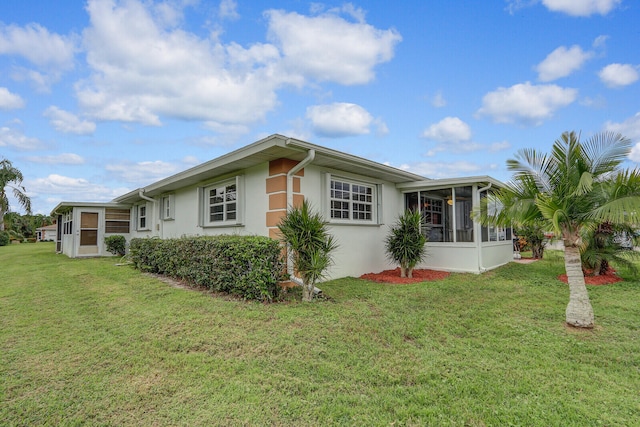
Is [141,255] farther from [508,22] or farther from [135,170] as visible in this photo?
[135,170]

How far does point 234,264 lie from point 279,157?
2495mm

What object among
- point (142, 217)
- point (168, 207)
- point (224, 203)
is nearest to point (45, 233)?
point (142, 217)

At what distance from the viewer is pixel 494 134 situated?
1097cm

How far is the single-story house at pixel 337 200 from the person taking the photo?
700cm

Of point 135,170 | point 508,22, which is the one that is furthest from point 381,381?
point 135,170

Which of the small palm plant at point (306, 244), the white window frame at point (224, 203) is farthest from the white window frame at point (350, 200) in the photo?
the white window frame at point (224, 203)

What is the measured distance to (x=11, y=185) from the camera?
2600cm

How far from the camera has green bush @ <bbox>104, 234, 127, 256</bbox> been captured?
15.0 meters

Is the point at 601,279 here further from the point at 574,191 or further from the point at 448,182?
the point at 574,191

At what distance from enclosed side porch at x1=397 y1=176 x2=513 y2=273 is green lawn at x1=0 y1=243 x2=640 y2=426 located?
300 centimetres

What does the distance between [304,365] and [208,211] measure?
7083 millimetres

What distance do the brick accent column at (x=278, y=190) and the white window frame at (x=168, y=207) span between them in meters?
5.93

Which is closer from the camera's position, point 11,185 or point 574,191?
point 574,191

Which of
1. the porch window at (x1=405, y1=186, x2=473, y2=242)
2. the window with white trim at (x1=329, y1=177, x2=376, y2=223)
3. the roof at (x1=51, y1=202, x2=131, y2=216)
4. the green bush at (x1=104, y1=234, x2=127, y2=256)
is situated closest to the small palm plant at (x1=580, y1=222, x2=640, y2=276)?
the porch window at (x1=405, y1=186, x2=473, y2=242)
